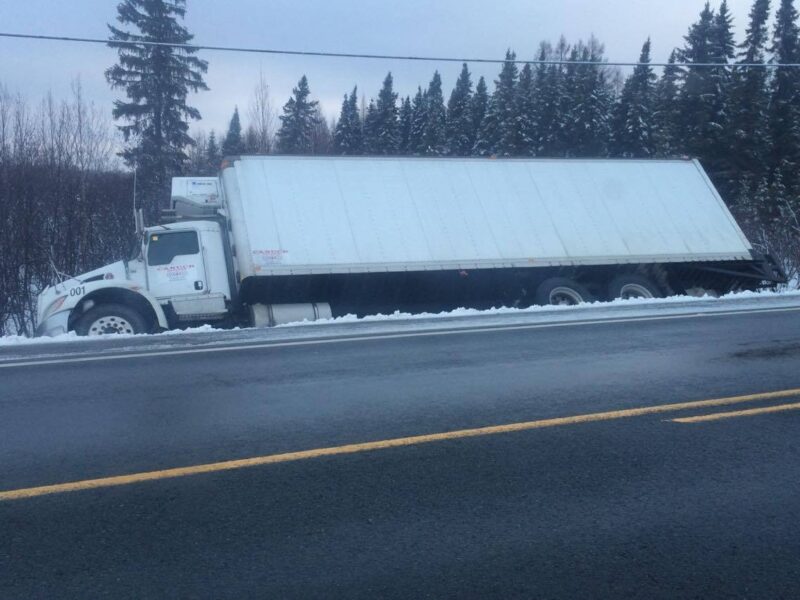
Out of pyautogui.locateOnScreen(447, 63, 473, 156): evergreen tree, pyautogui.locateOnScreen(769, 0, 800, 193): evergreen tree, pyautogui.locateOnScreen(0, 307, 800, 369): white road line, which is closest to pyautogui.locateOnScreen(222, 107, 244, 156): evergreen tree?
pyautogui.locateOnScreen(447, 63, 473, 156): evergreen tree

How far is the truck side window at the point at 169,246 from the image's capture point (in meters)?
14.1

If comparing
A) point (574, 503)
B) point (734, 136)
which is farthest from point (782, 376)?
point (734, 136)

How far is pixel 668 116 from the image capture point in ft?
155

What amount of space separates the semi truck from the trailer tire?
0.02m

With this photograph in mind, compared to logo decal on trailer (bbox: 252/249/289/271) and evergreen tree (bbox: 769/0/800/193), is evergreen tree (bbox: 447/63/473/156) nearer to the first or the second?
evergreen tree (bbox: 769/0/800/193)

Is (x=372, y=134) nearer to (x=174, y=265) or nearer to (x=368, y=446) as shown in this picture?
(x=174, y=265)

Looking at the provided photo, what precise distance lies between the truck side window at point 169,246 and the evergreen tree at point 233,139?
135ft

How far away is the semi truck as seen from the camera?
1414 cm

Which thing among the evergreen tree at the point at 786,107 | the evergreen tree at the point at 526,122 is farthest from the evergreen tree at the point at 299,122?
the evergreen tree at the point at 786,107

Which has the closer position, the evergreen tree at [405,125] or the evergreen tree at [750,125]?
the evergreen tree at [750,125]

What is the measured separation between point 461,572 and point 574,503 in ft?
3.86

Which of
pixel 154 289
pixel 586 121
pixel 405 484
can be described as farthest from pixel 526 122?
pixel 405 484

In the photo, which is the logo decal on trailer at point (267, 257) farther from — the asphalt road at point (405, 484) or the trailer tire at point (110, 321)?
the asphalt road at point (405, 484)

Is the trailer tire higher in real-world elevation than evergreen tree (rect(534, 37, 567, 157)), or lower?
lower
